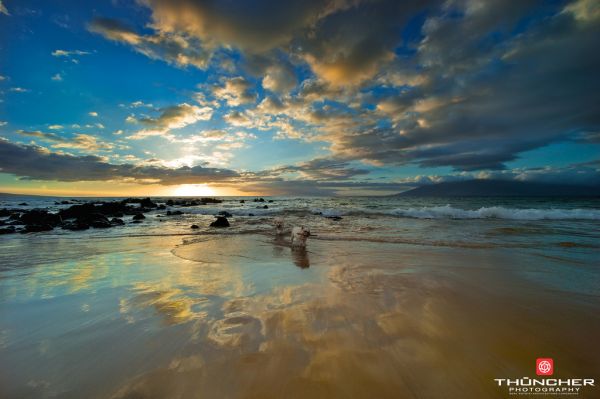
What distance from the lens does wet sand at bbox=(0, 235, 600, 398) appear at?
190 cm

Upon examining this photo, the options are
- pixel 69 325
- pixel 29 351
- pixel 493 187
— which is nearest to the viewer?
pixel 29 351

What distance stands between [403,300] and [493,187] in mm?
117701

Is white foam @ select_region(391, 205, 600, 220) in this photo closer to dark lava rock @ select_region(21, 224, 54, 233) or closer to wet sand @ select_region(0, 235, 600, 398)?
wet sand @ select_region(0, 235, 600, 398)

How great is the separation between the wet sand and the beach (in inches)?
0.6

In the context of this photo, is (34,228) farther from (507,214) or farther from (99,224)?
(507,214)

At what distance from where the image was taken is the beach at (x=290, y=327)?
75.1 inches

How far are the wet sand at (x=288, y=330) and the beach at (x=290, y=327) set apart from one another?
1 centimetres

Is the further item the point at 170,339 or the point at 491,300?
the point at 491,300

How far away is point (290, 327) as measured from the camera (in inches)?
106

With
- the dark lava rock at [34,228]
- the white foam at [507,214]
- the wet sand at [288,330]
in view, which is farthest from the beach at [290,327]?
the white foam at [507,214]

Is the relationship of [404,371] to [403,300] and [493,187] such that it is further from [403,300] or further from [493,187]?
[493,187]

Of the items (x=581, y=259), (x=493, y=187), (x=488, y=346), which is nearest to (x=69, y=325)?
(x=488, y=346)

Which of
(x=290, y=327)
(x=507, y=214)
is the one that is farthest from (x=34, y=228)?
(x=507, y=214)

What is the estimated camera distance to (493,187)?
9619 cm
